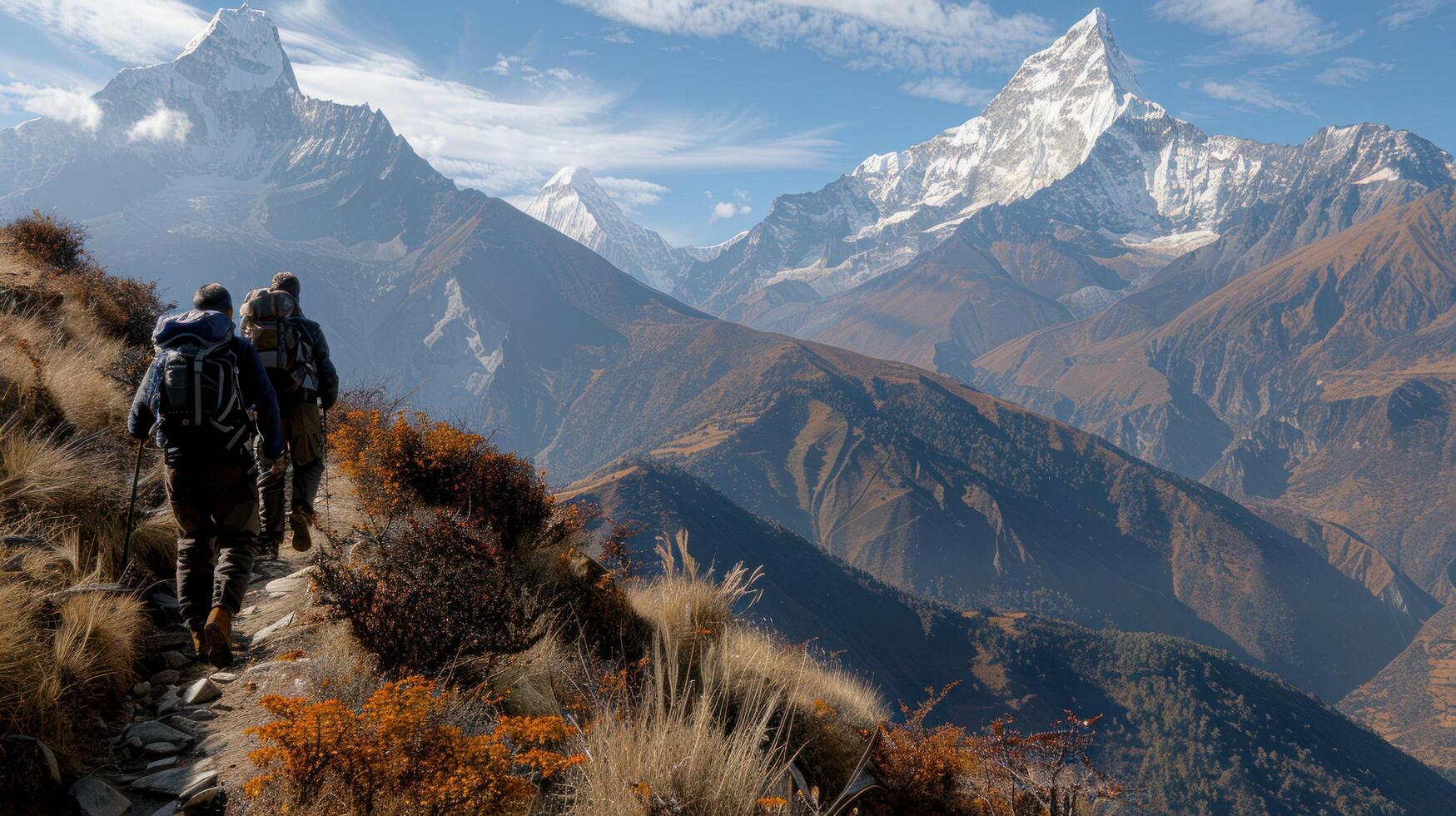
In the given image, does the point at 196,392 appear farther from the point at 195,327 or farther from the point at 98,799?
the point at 98,799

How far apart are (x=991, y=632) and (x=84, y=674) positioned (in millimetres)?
198392

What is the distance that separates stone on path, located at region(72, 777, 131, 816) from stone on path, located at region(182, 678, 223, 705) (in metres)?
1.08

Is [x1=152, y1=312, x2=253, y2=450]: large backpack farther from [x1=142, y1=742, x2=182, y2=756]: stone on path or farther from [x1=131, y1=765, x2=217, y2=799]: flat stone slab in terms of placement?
[x1=131, y1=765, x2=217, y2=799]: flat stone slab

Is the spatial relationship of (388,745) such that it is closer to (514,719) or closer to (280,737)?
(280,737)

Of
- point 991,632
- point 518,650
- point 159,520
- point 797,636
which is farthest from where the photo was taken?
point 991,632

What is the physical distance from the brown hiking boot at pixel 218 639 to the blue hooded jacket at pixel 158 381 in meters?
1.29

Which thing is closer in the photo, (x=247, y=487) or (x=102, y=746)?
(x=102, y=746)

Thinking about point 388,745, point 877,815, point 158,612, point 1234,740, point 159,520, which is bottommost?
point 1234,740

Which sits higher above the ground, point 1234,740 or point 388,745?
point 388,745

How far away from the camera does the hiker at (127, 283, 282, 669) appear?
5.81 m

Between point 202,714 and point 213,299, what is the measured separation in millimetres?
3733

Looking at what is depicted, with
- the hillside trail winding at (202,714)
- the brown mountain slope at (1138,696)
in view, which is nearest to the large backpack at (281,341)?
the hillside trail winding at (202,714)

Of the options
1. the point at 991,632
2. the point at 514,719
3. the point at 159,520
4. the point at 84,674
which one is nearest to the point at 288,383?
the point at 159,520

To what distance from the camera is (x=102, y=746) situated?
179 inches
